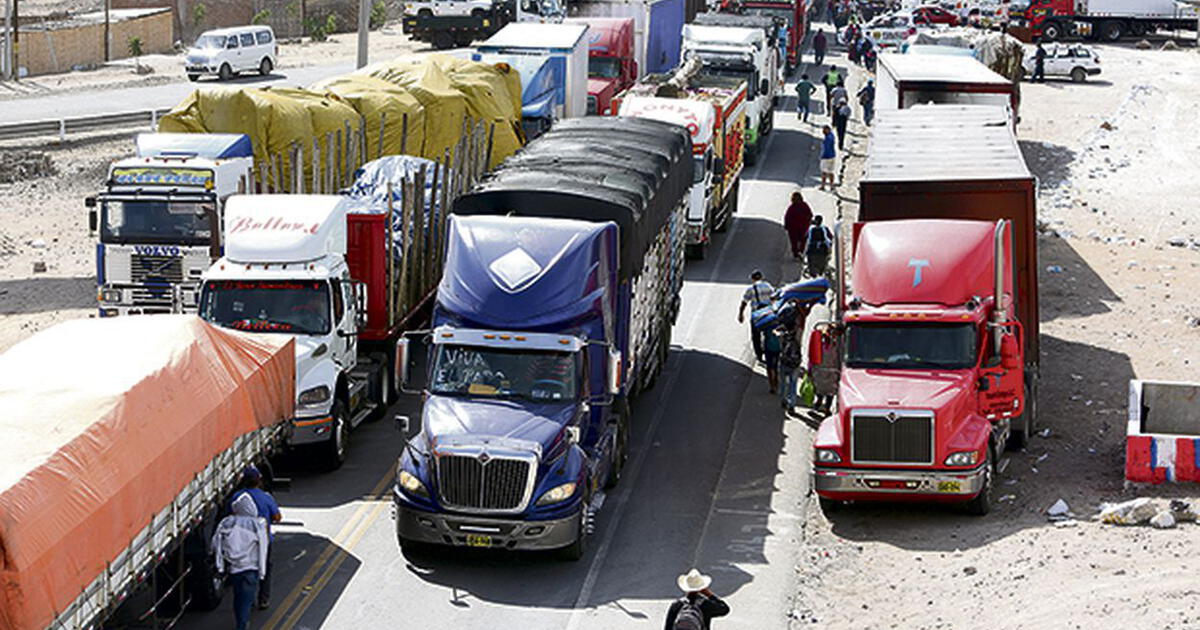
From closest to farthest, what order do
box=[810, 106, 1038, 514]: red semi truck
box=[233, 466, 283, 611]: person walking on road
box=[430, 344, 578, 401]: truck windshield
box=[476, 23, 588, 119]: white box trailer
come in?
box=[233, 466, 283, 611]: person walking on road
box=[430, 344, 578, 401]: truck windshield
box=[810, 106, 1038, 514]: red semi truck
box=[476, 23, 588, 119]: white box trailer

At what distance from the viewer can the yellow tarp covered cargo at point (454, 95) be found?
3459cm

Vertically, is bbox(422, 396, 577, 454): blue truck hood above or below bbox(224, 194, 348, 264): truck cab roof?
below

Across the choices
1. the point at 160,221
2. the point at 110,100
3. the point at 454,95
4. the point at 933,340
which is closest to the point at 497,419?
the point at 933,340

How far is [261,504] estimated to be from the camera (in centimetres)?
1700

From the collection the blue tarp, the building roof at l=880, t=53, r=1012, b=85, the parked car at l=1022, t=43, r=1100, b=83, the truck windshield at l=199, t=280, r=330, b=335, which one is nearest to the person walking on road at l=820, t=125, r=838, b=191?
the building roof at l=880, t=53, r=1012, b=85

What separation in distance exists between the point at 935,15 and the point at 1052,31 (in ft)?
23.1

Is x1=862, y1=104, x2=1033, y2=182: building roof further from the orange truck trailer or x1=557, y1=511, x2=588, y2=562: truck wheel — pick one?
x1=557, y1=511, x2=588, y2=562: truck wheel

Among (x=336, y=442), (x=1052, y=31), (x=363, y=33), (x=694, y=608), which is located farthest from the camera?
(x=1052, y=31)

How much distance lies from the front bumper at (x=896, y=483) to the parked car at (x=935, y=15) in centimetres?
5842

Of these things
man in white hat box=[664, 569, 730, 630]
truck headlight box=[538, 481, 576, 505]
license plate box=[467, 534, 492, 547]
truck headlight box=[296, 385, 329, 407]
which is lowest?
license plate box=[467, 534, 492, 547]

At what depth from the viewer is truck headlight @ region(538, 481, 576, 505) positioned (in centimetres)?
1833

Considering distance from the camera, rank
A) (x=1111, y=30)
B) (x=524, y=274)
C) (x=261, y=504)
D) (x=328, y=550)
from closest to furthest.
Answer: (x=261, y=504) → (x=328, y=550) → (x=524, y=274) → (x=1111, y=30)

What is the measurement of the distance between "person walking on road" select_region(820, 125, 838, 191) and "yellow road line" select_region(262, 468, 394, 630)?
2108 centimetres

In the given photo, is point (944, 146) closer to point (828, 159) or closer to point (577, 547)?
point (577, 547)
